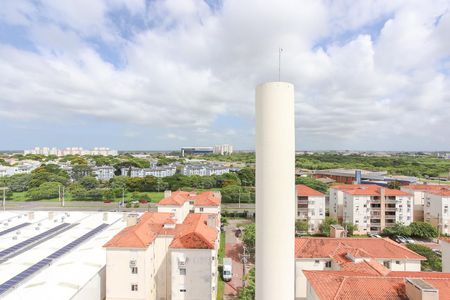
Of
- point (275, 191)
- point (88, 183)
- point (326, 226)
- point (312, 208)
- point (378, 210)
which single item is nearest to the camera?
point (275, 191)

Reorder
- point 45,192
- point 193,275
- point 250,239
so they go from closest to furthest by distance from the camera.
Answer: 1. point 193,275
2. point 250,239
3. point 45,192

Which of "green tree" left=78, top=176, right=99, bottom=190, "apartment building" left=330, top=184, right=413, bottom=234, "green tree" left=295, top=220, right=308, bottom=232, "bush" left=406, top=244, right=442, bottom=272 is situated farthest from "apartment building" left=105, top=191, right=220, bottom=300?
"green tree" left=78, top=176, right=99, bottom=190

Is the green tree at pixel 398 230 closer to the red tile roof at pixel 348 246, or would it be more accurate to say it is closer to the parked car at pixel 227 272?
the red tile roof at pixel 348 246

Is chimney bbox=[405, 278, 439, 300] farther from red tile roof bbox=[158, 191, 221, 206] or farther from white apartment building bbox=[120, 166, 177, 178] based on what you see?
white apartment building bbox=[120, 166, 177, 178]

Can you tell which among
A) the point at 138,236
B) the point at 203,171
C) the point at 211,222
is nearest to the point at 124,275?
the point at 138,236

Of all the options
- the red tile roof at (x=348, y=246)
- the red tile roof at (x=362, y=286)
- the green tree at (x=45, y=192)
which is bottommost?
the green tree at (x=45, y=192)

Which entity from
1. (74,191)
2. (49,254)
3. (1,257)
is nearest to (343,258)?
(49,254)

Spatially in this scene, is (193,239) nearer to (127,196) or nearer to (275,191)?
(275,191)

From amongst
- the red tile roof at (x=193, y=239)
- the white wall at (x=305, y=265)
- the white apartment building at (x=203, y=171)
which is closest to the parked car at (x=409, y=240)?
the white wall at (x=305, y=265)
